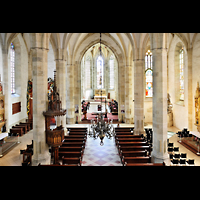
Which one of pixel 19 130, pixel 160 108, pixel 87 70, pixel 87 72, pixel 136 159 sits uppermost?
pixel 87 70

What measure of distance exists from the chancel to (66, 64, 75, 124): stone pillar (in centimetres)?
12

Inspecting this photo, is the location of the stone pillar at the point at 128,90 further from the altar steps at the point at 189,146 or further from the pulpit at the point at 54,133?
the pulpit at the point at 54,133

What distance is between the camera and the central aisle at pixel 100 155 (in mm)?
11843

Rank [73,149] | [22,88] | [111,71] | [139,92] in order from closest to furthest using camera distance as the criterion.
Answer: [73,149] → [139,92] → [22,88] → [111,71]

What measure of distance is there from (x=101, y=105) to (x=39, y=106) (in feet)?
17.0

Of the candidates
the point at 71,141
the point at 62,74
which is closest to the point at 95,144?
the point at 71,141

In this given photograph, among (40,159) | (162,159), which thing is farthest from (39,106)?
(162,159)

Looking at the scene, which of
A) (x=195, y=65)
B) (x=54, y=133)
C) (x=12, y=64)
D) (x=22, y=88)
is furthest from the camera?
(x=22, y=88)

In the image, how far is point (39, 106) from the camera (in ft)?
35.9

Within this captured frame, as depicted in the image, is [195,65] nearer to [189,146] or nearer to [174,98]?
[174,98]

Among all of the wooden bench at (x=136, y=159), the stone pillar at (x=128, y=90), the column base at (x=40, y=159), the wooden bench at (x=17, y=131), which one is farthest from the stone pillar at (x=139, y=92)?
the wooden bench at (x=17, y=131)

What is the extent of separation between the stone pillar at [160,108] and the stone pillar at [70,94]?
1366 cm
